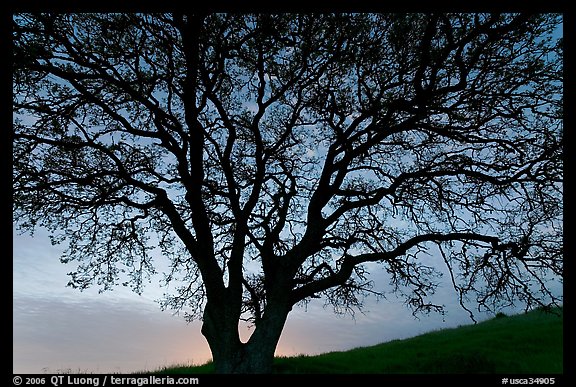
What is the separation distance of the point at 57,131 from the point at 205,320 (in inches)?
285

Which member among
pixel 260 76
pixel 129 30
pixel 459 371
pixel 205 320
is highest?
pixel 129 30

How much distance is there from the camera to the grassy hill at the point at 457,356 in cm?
1844

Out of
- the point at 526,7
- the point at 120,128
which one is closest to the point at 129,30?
the point at 120,128

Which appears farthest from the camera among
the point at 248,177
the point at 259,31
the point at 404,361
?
the point at 404,361

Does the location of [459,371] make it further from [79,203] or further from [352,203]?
[79,203]

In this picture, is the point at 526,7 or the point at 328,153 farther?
the point at 328,153

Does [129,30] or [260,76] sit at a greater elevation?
[129,30]

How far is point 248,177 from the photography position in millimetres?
17016

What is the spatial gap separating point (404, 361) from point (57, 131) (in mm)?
15949

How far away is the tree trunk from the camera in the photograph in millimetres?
13398

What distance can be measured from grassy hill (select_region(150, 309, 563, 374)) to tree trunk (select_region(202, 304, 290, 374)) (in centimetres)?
482

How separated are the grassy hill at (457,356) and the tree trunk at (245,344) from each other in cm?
482

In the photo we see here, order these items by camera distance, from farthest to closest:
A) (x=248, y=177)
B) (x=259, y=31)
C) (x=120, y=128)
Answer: (x=248, y=177)
(x=120, y=128)
(x=259, y=31)

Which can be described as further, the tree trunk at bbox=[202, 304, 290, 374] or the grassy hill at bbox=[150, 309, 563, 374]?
the grassy hill at bbox=[150, 309, 563, 374]
